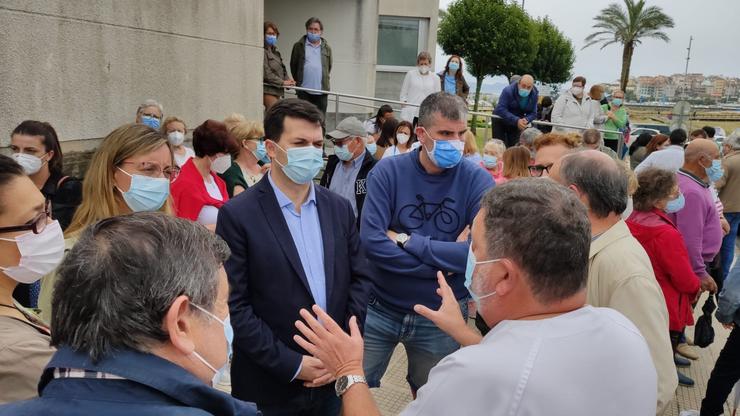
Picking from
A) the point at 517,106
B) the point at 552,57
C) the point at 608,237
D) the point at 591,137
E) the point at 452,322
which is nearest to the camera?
the point at 452,322

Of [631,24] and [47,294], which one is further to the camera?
[631,24]

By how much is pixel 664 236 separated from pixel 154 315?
3315 mm

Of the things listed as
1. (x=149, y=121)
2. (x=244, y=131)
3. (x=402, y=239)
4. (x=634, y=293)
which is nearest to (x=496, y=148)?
(x=244, y=131)

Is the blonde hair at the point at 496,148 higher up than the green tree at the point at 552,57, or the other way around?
the green tree at the point at 552,57

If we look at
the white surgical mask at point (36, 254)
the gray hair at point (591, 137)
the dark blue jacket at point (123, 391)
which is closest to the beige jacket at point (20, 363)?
the white surgical mask at point (36, 254)

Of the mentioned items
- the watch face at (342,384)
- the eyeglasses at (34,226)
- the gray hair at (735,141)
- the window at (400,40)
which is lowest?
the watch face at (342,384)

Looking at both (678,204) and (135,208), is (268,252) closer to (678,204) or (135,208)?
(135,208)

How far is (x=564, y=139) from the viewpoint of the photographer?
416 cm

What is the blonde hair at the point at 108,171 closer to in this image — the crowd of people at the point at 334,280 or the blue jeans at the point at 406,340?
the crowd of people at the point at 334,280

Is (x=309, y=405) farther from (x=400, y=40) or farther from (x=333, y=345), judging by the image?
(x=400, y=40)

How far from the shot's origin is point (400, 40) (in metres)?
15.7

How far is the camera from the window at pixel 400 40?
15500 mm

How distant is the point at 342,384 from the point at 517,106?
8937 millimetres

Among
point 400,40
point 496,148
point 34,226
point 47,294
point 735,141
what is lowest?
point 47,294
